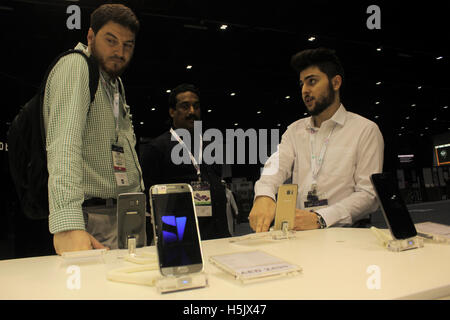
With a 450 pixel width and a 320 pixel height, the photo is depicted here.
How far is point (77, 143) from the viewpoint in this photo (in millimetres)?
1160

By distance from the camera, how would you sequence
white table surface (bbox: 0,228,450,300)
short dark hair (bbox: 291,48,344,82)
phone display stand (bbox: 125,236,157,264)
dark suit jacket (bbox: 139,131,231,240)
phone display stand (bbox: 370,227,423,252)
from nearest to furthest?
white table surface (bbox: 0,228,450,300), phone display stand (bbox: 125,236,157,264), phone display stand (bbox: 370,227,423,252), short dark hair (bbox: 291,48,344,82), dark suit jacket (bbox: 139,131,231,240)

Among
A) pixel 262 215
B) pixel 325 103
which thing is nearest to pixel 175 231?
pixel 262 215

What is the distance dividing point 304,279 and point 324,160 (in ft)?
4.11

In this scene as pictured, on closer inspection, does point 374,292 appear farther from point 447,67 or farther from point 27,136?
point 447,67

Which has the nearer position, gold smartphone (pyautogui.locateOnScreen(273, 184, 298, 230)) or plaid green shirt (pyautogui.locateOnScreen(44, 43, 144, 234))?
plaid green shirt (pyautogui.locateOnScreen(44, 43, 144, 234))

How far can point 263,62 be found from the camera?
23.2ft

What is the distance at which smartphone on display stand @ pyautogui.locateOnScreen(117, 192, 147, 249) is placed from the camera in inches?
44.3

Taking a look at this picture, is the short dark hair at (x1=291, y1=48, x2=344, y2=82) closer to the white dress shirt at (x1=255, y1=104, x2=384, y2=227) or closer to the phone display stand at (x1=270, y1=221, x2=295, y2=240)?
the white dress shirt at (x1=255, y1=104, x2=384, y2=227)

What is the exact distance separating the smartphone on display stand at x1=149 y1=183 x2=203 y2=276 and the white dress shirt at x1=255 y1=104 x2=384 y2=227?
3.27 ft

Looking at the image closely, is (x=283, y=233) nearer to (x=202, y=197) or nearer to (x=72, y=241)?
(x=72, y=241)

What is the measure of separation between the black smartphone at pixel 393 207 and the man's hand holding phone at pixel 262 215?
55 centimetres

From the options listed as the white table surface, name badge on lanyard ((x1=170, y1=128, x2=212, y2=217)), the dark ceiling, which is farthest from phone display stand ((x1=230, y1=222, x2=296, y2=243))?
the dark ceiling

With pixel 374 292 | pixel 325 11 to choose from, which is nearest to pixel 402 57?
pixel 325 11

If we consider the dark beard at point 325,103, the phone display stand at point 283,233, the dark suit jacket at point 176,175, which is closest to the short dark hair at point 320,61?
the dark beard at point 325,103
